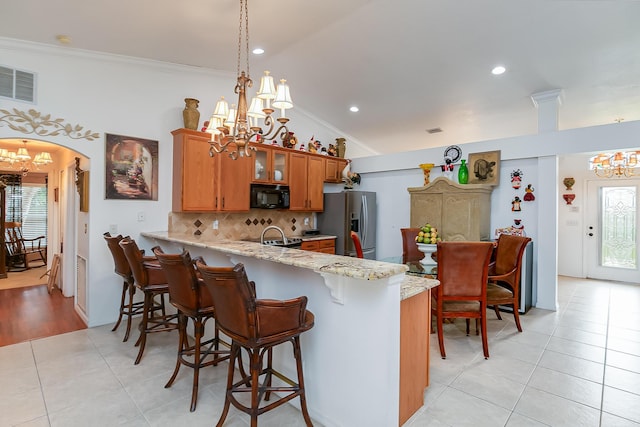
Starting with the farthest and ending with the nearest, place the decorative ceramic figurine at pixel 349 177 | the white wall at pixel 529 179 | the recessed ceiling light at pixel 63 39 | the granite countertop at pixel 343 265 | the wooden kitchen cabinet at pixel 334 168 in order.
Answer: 1. the decorative ceramic figurine at pixel 349 177
2. the wooden kitchen cabinet at pixel 334 168
3. the white wall at pixel 529 179
4. the recessed ceiling light at pixel 63 39
5. the granite countertop at pixel 343 265

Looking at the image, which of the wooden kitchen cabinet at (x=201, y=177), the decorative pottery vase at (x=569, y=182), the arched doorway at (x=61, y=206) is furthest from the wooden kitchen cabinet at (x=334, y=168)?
the decorative pottery vase at (x=569, y=182)

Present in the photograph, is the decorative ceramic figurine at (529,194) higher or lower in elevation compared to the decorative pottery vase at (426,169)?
lower

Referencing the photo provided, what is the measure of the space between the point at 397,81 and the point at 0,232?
7.86 m

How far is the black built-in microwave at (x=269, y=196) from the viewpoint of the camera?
4.77 meters

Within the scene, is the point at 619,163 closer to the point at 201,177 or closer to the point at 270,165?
the point at 270,165

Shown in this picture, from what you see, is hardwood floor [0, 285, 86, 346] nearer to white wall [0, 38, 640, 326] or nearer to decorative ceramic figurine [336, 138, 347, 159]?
white wall [0, 38, 640, 326]

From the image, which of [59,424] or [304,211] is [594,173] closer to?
[304,211]

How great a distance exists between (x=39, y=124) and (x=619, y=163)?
8.14 meters

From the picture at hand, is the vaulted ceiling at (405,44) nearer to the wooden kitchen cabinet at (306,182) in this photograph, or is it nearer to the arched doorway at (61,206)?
the wooden kitchen cabinet at (306,182)

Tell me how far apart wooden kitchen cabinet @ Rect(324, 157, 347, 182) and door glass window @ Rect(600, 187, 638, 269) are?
523cm

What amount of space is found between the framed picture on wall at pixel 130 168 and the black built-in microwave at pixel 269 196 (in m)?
1.33

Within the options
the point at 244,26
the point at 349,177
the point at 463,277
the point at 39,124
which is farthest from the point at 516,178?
the point at 39,124

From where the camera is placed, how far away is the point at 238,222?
495 centimetres

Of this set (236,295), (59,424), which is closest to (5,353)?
(59,424)
